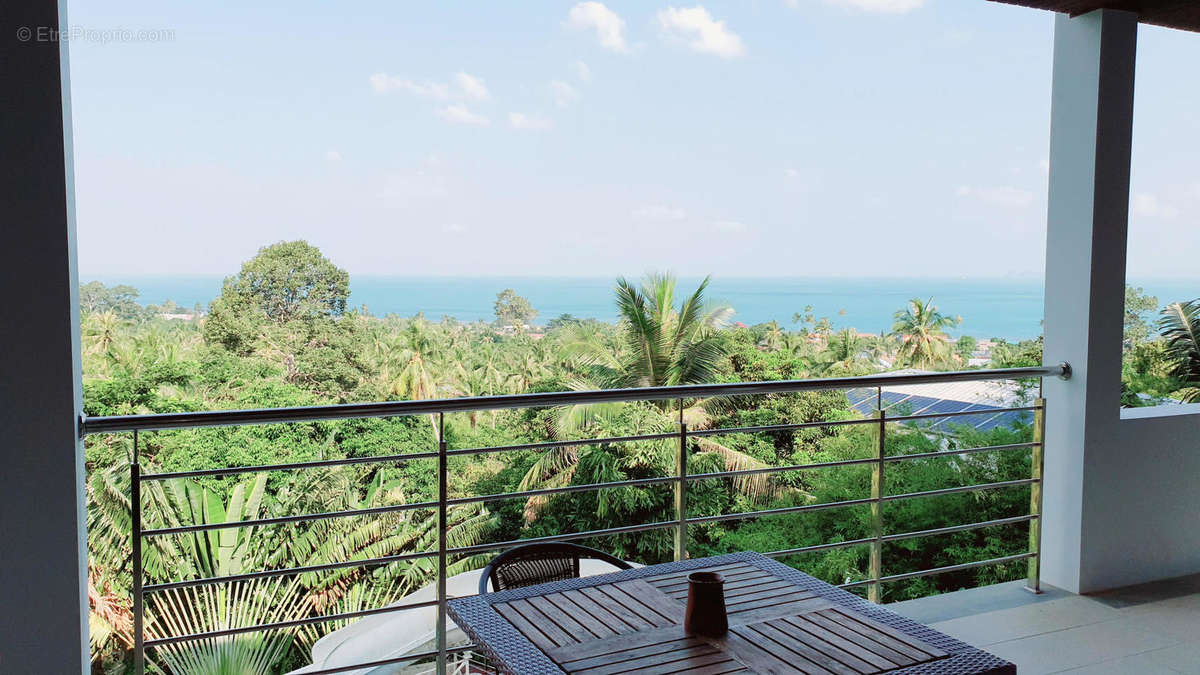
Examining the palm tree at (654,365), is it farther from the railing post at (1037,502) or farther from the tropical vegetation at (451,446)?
the railing post at (1037,502)

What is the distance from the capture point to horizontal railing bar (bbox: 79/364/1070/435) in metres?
2.25

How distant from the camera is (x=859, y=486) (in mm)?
16359

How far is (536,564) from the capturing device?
223 centimetres

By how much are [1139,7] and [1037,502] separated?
2.11m

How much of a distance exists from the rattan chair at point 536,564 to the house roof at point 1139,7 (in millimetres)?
2799

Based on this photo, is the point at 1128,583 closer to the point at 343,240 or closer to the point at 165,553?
the point at 165,553

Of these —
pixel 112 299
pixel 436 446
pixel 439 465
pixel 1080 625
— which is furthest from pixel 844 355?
pixel 439 465

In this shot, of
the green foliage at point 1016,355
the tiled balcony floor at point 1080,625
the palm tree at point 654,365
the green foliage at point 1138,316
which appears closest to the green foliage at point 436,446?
the palm tree at point 654,365

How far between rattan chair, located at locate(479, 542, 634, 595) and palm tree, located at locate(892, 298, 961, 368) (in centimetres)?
2515

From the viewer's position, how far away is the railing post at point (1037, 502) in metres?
3.66

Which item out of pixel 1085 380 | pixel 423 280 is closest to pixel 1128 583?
pixel 1085 380

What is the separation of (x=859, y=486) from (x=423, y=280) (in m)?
19.0

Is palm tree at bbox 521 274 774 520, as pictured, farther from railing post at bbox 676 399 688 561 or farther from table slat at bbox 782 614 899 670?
table slat at bbox 782 614 899 670

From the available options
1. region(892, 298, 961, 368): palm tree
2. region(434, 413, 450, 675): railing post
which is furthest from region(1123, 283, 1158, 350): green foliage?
region(434, 413, 450, 675): railing post
